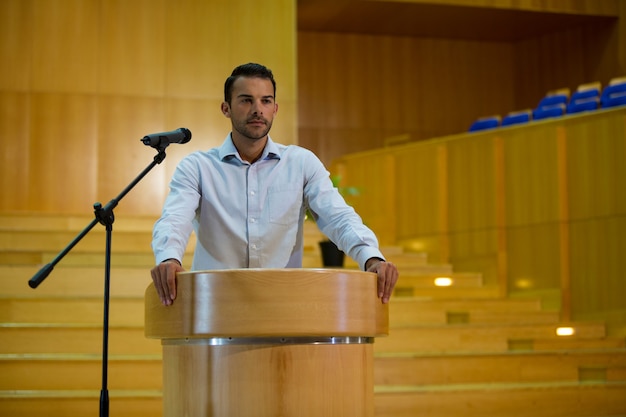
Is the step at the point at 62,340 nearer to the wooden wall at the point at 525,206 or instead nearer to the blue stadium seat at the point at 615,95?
the wooden wall at the point at 525,206

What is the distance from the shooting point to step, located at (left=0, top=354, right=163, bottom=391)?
4.50m

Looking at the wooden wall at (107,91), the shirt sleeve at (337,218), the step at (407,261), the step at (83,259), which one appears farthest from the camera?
the wooden wall at (107,91)

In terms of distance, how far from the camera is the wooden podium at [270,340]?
5.98ft

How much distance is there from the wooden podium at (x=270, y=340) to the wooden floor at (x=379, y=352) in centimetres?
254

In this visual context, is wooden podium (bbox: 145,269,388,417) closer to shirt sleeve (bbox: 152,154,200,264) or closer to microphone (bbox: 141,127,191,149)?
shirt sleeve (bbox: 152,154,200,264)

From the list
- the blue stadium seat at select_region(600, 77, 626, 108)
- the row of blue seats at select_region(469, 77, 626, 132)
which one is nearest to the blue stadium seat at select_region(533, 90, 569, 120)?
the row of blue seats at select_region(469, 77, 626, 132)

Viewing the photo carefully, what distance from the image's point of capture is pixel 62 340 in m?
4.74

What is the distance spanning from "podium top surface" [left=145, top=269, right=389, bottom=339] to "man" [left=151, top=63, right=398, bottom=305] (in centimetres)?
34

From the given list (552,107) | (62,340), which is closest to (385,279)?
(62,340)

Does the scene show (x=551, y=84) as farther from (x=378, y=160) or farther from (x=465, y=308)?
(x=465, y=308)

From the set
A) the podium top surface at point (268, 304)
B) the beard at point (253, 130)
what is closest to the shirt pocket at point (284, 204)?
the beard at point (253, 130)

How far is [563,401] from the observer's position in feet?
15.8

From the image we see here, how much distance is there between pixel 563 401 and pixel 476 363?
1.68 feet

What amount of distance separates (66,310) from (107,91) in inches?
118
